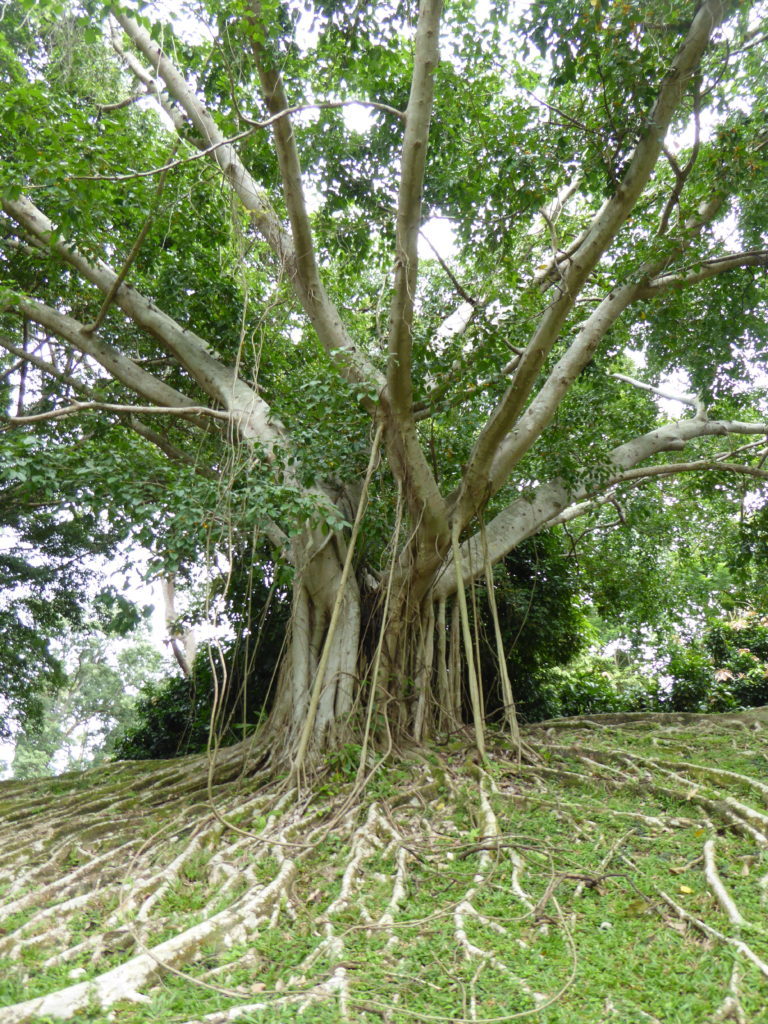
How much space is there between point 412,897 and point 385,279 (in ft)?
A: 12.4

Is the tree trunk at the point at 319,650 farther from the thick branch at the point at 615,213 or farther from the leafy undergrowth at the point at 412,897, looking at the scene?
the thick branch at the point at 615,213

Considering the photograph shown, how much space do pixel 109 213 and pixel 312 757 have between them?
3869 millimetres

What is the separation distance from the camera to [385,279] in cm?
501

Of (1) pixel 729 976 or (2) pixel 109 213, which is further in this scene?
(2) pixel 109 213

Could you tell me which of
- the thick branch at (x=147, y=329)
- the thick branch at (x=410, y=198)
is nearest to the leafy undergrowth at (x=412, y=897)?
the thick branch at (x=410, y=198)

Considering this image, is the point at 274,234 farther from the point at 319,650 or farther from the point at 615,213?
the point at 319,650

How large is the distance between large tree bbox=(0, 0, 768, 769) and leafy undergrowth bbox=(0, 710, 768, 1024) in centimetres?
66

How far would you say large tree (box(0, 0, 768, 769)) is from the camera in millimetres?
3852

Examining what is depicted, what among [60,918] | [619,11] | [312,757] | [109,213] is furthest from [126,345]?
[60,918]

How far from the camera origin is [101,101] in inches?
259

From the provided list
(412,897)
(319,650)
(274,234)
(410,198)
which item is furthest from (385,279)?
(412,897)

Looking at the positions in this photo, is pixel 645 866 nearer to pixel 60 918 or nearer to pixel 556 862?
pixel 556 862

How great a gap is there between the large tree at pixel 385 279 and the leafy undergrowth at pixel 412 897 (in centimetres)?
66

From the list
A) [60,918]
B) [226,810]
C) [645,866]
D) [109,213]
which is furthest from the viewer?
[109,213]
